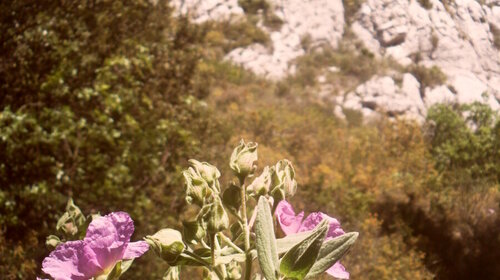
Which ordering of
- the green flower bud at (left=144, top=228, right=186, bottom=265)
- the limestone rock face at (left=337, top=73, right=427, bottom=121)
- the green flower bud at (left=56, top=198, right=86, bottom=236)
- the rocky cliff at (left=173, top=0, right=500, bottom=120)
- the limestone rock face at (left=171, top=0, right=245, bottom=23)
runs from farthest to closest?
the limestone rock face at (left=171, top=0, right=245, bottom=23), the limestone rock face at (left=337, top=73, right=427, bottom=121), the rocky cliff at (left=173, top=0, right=500, bottom=120), the green flower bud at (left=56, top=198, right=86, bottom=236), the green flower bud at (left=144, top=228, right=186, bottom=265)

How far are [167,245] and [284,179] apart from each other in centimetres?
18

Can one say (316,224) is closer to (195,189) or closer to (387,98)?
(195,189)

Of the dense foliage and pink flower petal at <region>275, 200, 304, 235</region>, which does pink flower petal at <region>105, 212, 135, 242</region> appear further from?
the dense foliage

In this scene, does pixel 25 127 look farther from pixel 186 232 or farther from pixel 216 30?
pixel 216 30

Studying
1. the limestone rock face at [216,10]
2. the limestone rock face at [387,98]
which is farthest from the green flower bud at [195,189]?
the limestone rock face at [216,10]

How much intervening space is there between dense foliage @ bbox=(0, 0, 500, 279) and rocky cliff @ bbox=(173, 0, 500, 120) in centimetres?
84

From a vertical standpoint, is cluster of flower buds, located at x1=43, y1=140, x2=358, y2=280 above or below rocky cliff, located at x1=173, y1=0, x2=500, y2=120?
above

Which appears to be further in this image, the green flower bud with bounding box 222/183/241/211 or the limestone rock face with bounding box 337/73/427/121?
the limestone rock face with bounding box 337/73/427/121

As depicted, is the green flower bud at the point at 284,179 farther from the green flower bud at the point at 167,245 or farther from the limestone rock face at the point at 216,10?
the limestone rock face at the point at 216,10

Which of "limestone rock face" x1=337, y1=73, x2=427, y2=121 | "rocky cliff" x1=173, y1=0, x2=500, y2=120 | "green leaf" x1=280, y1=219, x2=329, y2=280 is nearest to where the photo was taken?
"green leaf" x1=280, y1=219, x2=329, y2=280

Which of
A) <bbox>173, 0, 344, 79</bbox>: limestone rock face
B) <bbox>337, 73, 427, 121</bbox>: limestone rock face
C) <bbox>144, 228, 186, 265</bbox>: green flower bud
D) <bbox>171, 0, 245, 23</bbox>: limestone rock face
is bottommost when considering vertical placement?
<bbox>337, 73, 427, 121</bbox>: limestone rock face

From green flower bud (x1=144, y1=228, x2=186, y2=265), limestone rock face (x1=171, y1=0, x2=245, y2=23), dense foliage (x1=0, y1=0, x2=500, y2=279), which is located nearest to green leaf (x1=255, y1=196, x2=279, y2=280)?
green flower bud (x1=144, y1=228, x2=186, y2=265)

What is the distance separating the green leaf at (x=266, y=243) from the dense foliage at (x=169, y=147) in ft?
7.37

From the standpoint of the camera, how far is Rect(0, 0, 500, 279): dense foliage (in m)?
2.75
